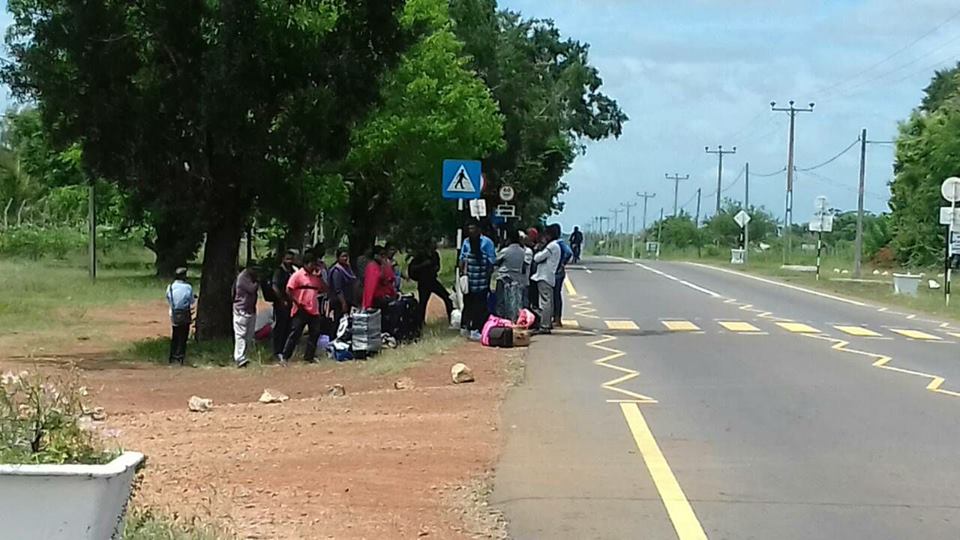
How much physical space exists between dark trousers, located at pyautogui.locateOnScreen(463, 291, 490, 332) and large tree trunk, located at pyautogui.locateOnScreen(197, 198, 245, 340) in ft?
14.0

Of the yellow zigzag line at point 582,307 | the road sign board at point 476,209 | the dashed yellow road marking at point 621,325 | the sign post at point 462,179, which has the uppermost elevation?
the sign post at point 462,179

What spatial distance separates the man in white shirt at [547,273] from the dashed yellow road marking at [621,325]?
104 inches

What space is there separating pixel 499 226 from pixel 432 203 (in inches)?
89.6

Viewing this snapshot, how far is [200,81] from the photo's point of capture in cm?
2102

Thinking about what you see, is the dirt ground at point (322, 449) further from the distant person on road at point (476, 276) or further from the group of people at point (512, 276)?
the group of people at point (512, 276)

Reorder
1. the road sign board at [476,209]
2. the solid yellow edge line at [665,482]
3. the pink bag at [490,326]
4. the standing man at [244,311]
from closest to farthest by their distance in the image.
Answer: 1. the solid yellow edge line at [665,482]
2. the standing man at [244,311]
3. the pink bag at [490,326]
4. the road sign board at [476,209]

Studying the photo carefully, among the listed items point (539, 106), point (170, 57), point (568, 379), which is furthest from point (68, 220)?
point (568, 379)

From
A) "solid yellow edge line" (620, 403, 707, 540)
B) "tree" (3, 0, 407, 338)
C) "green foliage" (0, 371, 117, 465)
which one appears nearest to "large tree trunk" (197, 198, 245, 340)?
"tree" (3, 0, 407, 338)

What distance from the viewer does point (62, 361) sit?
2050 centimetres

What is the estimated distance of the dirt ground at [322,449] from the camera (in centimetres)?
826

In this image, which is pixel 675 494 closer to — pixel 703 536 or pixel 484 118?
pixel 703 536

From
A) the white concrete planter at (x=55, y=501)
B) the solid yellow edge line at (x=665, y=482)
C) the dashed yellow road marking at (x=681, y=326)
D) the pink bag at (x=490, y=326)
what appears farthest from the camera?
the dashed yellow road marking at (x=681, y=326)

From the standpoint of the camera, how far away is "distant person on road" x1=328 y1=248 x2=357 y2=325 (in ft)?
68.9

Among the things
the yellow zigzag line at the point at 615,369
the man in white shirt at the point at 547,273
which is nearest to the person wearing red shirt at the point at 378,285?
the man in white shirt at the point at 547,273
